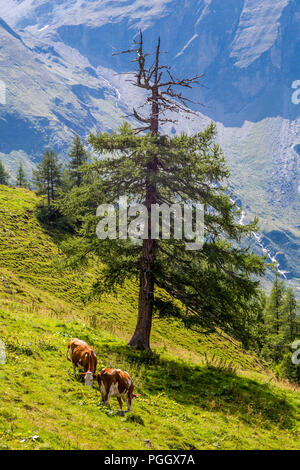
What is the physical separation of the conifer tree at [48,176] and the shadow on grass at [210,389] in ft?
117

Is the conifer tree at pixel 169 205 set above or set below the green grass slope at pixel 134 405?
above

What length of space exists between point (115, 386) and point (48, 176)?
4238 centimetres

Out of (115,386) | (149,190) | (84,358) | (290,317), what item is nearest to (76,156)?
(149,190)

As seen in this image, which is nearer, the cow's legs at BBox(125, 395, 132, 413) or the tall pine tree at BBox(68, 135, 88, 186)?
the cow's legs at BBox(125, 395, 132, 413)

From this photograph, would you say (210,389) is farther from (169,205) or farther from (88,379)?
(169,205)

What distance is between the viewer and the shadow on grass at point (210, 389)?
44.4 feet

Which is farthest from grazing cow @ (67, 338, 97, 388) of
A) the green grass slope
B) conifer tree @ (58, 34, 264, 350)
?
conifer tree @ (58, 34, 264, 350)

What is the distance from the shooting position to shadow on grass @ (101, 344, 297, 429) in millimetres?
13547

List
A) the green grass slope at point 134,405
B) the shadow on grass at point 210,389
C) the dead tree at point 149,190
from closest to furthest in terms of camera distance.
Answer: the green grass slope at point 134,405 → the shadow on grass at point 210,389 → the dead tree at point 149,190

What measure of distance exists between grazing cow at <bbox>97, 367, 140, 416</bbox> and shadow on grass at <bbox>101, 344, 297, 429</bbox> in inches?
96.7

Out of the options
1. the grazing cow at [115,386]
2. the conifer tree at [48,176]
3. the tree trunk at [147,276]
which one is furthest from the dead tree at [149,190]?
the conifer tree at [48,176]

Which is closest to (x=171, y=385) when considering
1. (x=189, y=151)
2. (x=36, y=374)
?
(x=36, y=374)

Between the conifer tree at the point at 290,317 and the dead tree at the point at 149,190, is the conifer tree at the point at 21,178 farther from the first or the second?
the dead tree at the point at 149,190

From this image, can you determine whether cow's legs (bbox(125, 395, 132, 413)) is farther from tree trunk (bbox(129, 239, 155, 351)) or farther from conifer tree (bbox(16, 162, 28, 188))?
conifer tree (bbox(16, 162, 28, 188))
